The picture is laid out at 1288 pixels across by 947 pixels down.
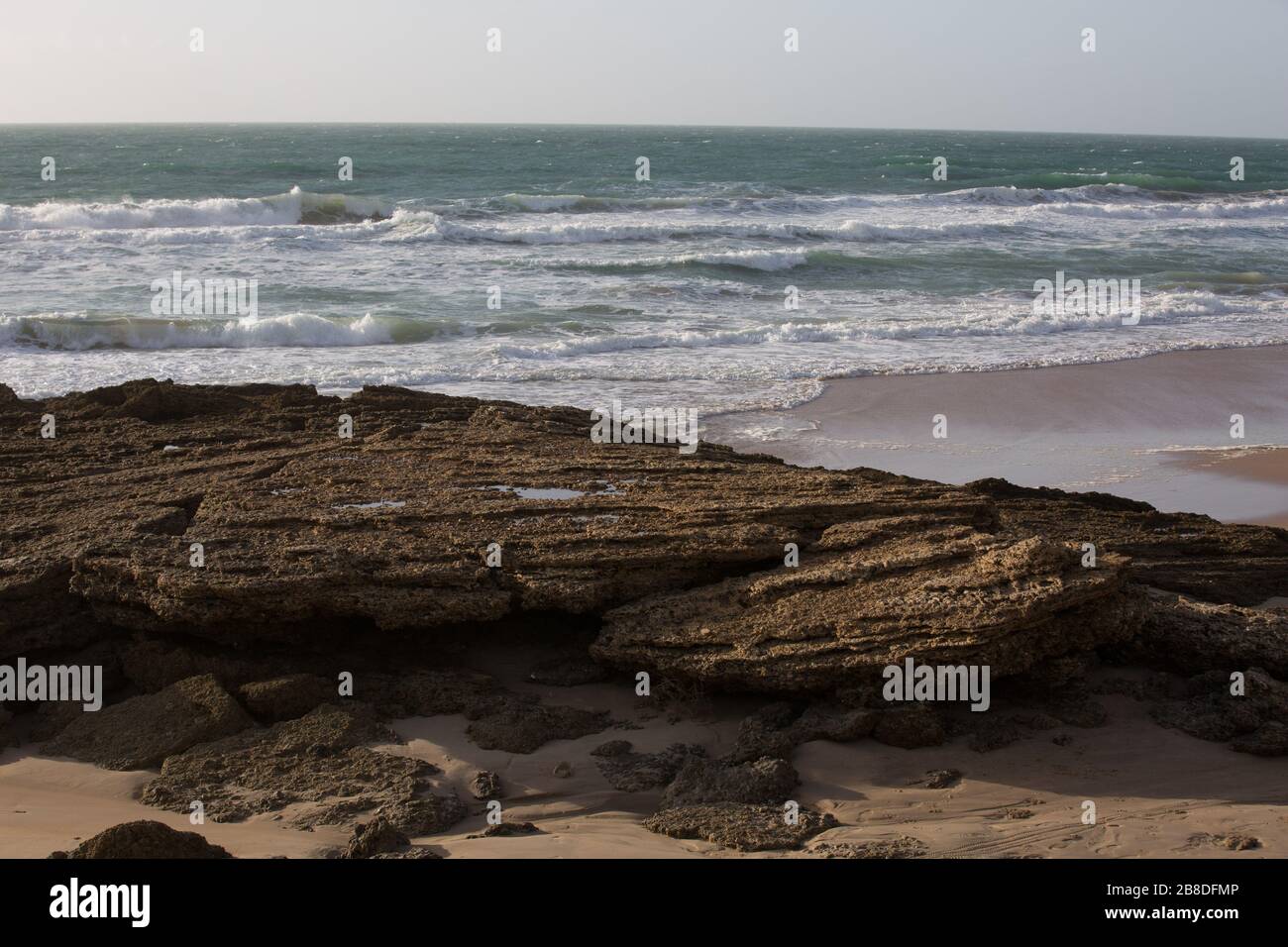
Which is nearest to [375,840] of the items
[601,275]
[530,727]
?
[530,727]

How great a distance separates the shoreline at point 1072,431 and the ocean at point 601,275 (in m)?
0.80

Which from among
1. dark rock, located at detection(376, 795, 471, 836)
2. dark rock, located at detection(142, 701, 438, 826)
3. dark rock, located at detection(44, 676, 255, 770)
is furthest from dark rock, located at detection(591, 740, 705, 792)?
dark rock, located at detection(44, 676, 255, 770)

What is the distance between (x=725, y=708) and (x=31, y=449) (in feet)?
14.5

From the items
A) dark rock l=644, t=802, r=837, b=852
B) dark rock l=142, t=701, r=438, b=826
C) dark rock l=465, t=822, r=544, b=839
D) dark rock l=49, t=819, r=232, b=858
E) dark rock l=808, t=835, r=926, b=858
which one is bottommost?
dark rock l=465, t=822, r=544, b=839

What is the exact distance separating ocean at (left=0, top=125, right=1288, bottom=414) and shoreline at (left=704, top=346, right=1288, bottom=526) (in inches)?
31.4

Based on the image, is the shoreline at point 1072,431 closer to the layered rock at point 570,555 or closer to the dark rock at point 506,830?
the layered rock at point 570,555

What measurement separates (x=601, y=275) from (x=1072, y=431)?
484 inches

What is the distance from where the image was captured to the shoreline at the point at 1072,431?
922cm

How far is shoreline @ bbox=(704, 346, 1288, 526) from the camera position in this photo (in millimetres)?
9219

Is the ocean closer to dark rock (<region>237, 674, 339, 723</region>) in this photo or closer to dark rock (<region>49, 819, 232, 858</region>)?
dark rock (<region>237, 674, 339, 723</region>)

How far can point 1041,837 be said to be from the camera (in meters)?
3.70

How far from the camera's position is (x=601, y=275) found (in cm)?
2155

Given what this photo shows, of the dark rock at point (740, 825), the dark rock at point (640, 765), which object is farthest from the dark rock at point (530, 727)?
the dark rock at point (740, 825)

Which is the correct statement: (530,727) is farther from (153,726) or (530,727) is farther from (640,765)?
(153,726)
